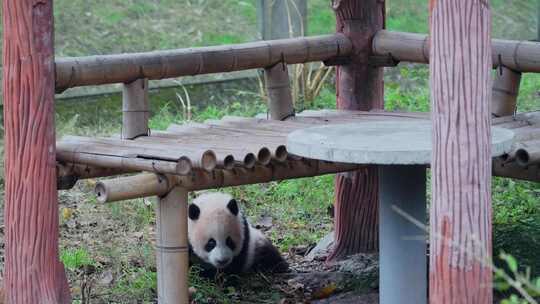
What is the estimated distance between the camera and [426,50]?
16.8 feet

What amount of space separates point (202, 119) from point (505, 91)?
3.24 metres

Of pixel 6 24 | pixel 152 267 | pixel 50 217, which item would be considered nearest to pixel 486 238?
pixel 50 217

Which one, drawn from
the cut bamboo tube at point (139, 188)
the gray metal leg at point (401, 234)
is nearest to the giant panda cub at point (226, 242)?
the cut bamboo tube at point (139, 188)

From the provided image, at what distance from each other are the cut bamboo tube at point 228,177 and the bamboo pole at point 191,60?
2.25ft

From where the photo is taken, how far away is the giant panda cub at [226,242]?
17.2 feet

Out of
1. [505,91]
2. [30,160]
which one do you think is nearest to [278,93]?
[505,91]

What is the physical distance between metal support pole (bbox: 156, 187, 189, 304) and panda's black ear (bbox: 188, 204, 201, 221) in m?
1.08

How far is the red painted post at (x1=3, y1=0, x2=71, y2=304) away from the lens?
4.02 m

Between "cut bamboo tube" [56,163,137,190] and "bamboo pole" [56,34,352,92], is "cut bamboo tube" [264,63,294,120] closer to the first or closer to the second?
"bamboo pole" [56,34,352,92]

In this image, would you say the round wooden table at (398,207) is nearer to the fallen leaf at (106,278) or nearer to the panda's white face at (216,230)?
the panda's white face at (216,230)

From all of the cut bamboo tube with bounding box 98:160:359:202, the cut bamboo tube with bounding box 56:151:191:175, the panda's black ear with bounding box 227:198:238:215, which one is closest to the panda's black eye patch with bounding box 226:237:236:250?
the panda's black ear with bounding box 227:198:238:215

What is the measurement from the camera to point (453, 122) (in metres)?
2.93

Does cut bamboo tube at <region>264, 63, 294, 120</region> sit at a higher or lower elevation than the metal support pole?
higher

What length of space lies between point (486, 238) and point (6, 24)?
85.7 inches
